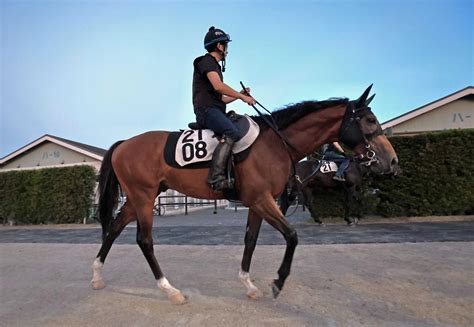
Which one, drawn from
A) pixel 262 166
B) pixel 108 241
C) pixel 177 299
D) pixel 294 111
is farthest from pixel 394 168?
pixel 108 241

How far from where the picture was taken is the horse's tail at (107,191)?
14.4 ft

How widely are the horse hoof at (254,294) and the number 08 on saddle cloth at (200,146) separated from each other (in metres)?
1.46

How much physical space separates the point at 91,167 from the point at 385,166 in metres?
12.8

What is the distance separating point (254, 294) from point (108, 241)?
2038 millimetres

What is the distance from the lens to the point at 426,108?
15328 mm

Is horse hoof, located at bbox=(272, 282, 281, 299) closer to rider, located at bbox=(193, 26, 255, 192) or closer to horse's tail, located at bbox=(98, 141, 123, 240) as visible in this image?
rider, located at bbox=(193, 26, 255, 192)

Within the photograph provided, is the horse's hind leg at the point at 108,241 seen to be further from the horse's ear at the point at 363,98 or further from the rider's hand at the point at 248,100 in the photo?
the horse's ear at the point at 363,98

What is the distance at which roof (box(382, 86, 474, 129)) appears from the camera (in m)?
14.8

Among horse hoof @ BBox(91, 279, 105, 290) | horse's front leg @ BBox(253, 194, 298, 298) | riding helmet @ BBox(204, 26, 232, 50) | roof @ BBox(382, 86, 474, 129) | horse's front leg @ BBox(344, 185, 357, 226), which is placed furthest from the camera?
roof @ BBox(382, 86, 474, 129)

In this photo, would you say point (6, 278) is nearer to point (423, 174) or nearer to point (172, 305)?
point (172, 305)

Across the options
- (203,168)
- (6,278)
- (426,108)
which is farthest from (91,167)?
(426,108)

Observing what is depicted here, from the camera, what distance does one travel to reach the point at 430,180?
9.91 meters

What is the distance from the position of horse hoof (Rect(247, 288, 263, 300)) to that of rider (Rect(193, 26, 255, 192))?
3.90 ft

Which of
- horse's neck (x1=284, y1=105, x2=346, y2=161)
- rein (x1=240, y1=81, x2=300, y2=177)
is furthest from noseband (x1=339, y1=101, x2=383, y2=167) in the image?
rein (x1=240, y1=81, x2=300, y2=177)
